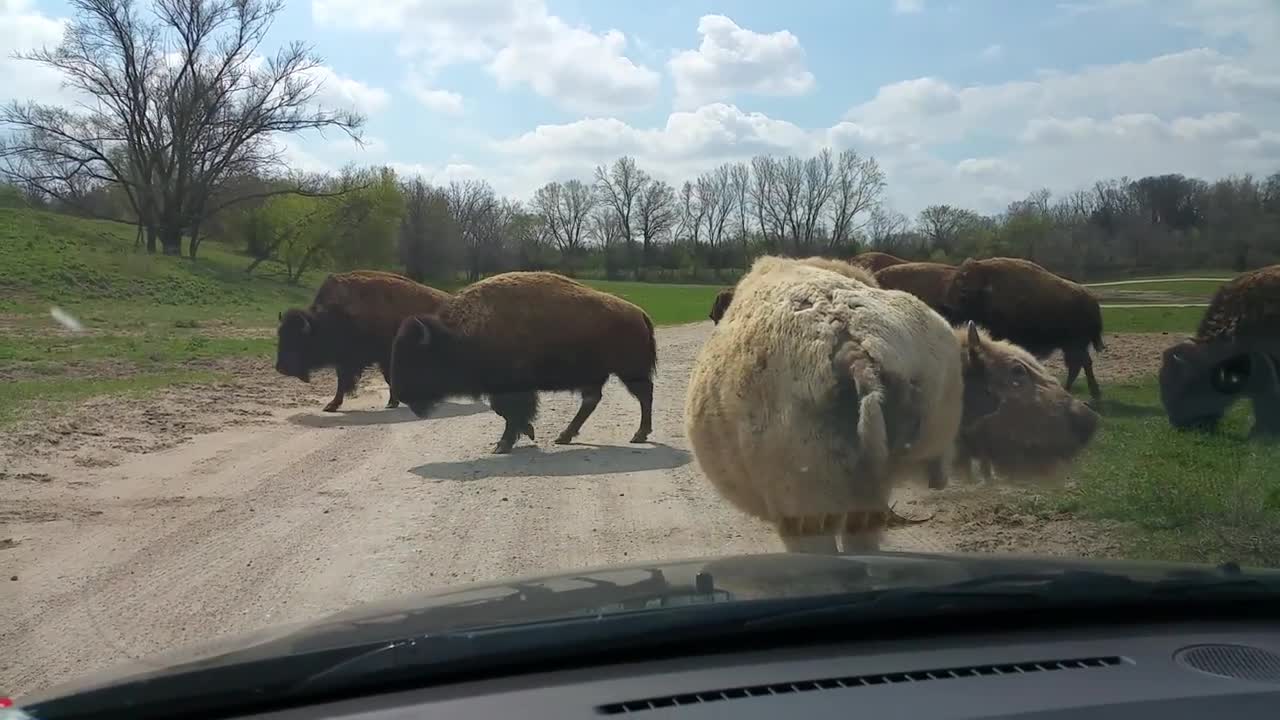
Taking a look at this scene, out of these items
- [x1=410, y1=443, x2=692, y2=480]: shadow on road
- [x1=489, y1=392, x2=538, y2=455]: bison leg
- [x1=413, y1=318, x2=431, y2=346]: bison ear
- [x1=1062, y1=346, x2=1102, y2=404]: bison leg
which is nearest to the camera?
[x1=410, y1=443, x2=692, y2=480]: shadow on road

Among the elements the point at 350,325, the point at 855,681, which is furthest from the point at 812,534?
the point at 350,325

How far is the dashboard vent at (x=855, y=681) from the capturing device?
2389 millimetres

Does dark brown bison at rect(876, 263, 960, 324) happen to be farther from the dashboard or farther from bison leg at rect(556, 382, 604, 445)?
the dashboard

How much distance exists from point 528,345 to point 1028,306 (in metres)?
7.40

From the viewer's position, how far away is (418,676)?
254cm

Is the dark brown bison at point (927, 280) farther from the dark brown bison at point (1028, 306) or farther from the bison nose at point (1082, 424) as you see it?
the bison nose at point (1082, 424)

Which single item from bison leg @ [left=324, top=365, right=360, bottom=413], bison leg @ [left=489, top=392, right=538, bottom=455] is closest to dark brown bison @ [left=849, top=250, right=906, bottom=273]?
bison leg @ [left=489, top=392, right=538, bottom=455]

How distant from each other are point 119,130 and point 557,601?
40526 mm

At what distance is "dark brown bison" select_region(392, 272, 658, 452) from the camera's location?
12570 millimetres

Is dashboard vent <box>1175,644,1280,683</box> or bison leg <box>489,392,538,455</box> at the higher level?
dashboard vent <box>1175,644,1280,683</box>

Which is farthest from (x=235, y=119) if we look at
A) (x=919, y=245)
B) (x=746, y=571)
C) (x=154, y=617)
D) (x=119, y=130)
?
(x=746, y=571)

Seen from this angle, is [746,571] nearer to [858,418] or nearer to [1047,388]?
[858,418]

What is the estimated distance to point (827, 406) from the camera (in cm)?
477

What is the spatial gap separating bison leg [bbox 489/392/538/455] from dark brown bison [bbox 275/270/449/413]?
201 inches
